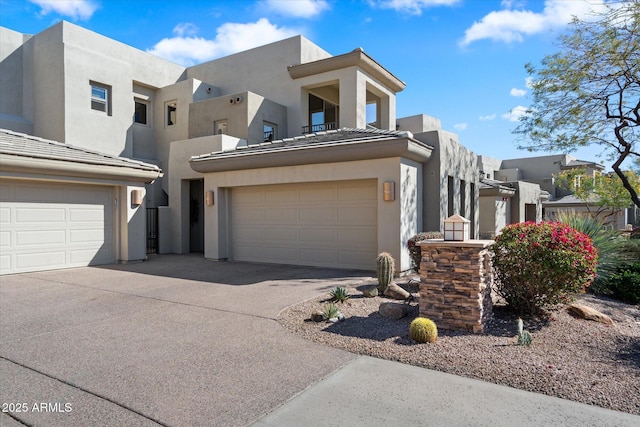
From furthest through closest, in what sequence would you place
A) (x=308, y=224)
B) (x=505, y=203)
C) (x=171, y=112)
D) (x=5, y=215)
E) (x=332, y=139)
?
(x=171, y=112) → (x=505, y=203) → (x=308, y=224) → (x=332, y=139) → (x=5, y=215)

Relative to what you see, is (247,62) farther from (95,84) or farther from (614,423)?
(614,423)

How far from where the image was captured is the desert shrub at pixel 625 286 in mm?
8695

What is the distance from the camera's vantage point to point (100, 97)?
63.5 feet

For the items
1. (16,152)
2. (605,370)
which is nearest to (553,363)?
(605,370)

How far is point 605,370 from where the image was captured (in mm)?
4484

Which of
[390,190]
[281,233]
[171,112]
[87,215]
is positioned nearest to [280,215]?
[281,233]

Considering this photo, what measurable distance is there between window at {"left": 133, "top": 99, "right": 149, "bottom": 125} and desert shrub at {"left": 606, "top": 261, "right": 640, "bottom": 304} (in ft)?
72.5

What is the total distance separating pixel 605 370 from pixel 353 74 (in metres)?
15.9

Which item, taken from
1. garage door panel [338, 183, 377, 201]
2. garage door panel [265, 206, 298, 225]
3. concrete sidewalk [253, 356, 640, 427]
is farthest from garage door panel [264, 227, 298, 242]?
concrete sidewalk [253, 356, 640, 427]

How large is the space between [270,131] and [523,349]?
16659mm

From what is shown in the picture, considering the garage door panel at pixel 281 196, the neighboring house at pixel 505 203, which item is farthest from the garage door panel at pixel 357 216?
the neighboring house at pixel 505 203

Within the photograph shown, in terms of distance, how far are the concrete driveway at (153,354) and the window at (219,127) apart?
11316mm

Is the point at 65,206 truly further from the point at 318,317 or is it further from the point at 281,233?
the point at 318,317

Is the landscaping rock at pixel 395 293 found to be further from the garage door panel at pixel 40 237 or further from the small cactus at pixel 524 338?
the garage door panel at pixel 40 237
